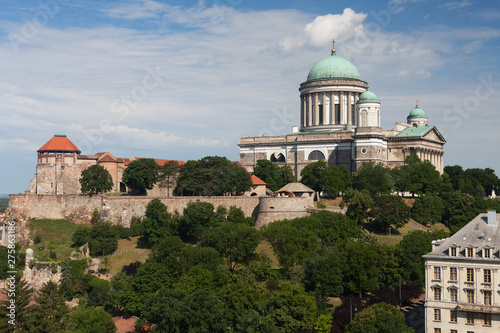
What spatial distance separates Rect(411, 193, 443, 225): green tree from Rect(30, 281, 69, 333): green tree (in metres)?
45.2

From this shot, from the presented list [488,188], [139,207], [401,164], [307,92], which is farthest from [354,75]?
[139,207]

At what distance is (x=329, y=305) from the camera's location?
2154 inches

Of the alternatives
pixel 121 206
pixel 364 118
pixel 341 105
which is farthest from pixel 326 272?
pixel 341 105

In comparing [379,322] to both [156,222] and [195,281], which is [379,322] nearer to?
[195,281]

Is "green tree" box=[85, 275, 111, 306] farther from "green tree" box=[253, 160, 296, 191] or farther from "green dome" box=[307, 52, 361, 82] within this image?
"green dome" box=[307, 52, 361, 82]

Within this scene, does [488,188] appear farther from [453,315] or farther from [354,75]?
[453,315]

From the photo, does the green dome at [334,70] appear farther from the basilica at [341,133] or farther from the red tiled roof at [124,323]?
the red tiled roof at [124,323]

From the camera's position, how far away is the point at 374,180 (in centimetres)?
8319

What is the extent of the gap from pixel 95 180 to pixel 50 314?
36792mm

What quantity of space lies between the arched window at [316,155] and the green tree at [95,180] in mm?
33579

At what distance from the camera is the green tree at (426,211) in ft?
259

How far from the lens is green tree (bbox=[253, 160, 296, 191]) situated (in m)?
94.7

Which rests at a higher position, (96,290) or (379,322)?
(379,322)

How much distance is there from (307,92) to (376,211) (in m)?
40.3
